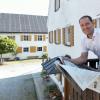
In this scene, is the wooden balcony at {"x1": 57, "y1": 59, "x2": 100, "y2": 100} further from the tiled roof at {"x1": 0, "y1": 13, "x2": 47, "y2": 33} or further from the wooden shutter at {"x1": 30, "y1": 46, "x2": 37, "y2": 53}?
the wooden shutter at {"x1": 30, "y1": 46, "x2": 37, "y2": 53}

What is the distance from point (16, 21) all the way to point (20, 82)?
79.1ft

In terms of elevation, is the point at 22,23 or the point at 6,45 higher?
the point at 22,23

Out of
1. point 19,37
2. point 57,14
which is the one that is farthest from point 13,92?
point 19,37

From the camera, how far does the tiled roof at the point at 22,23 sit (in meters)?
42.3

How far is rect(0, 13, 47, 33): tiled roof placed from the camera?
139 ft

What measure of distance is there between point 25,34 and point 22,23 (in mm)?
2691

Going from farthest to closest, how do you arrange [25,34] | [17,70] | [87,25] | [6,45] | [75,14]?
[25,34] < [6,45] < [17,70] < [75,14] < [87,25]

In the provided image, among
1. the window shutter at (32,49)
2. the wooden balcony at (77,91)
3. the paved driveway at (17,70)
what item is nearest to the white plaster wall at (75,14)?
the wooden balcony at (77,91)

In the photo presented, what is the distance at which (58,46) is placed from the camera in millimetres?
16812

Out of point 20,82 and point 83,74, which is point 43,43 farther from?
point 83,74

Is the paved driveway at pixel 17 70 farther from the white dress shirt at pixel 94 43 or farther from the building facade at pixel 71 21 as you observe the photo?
the white dress shirt at pixel 94 43

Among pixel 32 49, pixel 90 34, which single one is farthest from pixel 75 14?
pixel 32 49

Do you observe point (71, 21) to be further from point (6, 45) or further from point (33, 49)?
point (33, 49)

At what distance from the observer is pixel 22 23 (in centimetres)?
4406
